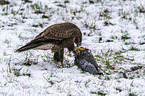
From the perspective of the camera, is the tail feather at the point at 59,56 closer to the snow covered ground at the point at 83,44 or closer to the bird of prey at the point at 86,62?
the snow covered ground at the point at 83,44

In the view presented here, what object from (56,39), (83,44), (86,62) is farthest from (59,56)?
(83,44)

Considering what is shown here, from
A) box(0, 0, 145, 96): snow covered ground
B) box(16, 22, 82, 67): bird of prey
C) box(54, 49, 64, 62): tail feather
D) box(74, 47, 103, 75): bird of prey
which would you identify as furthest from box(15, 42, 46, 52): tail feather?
box(74, 47, 103, 75): bird of prey

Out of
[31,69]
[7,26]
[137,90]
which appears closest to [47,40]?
[31,69]

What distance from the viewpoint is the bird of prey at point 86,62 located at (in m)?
4.05

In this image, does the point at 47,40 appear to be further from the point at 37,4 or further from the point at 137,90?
the point at 37,4

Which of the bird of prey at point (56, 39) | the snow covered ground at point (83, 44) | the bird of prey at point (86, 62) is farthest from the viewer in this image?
the bird of prey at point (56, 39)

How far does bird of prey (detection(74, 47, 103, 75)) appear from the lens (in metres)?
4.05

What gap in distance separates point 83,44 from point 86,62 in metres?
1.70

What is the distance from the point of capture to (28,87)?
346cm

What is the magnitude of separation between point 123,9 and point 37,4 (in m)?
3.33

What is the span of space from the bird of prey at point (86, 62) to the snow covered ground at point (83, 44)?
12cm

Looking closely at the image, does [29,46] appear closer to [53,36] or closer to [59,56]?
[53,36]

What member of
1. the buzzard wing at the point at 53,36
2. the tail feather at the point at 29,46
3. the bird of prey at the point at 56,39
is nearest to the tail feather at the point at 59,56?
the bird of prey at the point at 56,39

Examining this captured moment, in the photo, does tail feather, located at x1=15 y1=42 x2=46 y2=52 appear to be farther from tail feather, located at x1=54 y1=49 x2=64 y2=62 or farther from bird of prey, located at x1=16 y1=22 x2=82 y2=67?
tail feather, located at x1=54 y1=49 x2=64 y2=62
